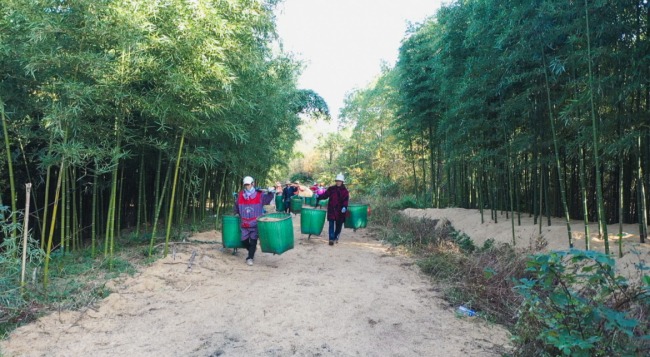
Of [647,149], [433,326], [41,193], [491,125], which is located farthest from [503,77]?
[41,193]

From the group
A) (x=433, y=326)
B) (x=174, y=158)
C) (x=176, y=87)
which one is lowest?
(x=433, y=326)

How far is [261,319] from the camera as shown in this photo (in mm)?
3271

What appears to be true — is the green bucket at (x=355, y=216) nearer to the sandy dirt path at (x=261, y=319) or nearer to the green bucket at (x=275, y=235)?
the sandy dirt path at (x=261, y=319)

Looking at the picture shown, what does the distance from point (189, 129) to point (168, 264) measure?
1.86m

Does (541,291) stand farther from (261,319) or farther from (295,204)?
(295,204)

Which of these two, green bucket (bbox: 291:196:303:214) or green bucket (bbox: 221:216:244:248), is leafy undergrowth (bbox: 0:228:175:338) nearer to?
green bucket (bbox: 221:216:244:248)

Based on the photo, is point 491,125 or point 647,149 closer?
point 647,149

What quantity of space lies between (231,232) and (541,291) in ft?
13.4

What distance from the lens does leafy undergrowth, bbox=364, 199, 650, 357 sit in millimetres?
1840

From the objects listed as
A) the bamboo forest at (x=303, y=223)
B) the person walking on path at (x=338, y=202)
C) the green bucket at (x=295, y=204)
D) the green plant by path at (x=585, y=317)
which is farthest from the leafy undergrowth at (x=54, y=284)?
the green bucket at (x=295, y=204)

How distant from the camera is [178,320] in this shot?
3.24 meters

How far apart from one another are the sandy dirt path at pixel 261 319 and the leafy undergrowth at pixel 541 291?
0.33 meters

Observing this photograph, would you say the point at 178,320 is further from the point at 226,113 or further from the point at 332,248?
the point at 332,248

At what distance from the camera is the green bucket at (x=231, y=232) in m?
5.38
